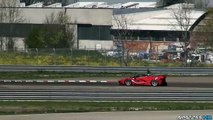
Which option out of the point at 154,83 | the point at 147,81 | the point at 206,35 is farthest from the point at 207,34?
the point at 154,83

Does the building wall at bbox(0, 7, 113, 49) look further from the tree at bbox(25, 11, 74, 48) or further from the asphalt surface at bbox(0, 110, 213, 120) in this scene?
the asphalt surface at bbox(0, 110, 213, 120)

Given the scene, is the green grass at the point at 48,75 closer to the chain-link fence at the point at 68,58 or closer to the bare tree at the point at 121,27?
the chain-link fence at the point at 68,58

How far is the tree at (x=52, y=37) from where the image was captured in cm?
7056

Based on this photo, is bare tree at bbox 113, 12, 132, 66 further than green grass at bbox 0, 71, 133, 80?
Yes

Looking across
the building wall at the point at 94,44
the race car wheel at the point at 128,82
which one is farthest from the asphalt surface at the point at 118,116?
the building wall at the point at 94,44

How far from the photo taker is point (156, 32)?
87.8 metres

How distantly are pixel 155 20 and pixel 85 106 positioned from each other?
215ft

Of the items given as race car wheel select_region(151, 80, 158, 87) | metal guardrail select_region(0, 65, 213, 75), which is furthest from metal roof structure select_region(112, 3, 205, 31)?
race car wheel select_region(151, 80, 158, 87)

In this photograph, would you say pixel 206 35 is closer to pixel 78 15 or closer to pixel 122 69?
pixel 78 15

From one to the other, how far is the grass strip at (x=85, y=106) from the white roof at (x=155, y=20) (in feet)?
192

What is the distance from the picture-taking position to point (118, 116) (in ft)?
73.2

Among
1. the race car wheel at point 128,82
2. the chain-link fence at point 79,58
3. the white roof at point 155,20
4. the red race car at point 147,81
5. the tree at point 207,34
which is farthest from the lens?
the white roof at point 155,20

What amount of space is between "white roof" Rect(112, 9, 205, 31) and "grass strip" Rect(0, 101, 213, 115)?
58663 mm

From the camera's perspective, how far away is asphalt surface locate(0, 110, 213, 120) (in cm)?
2170
